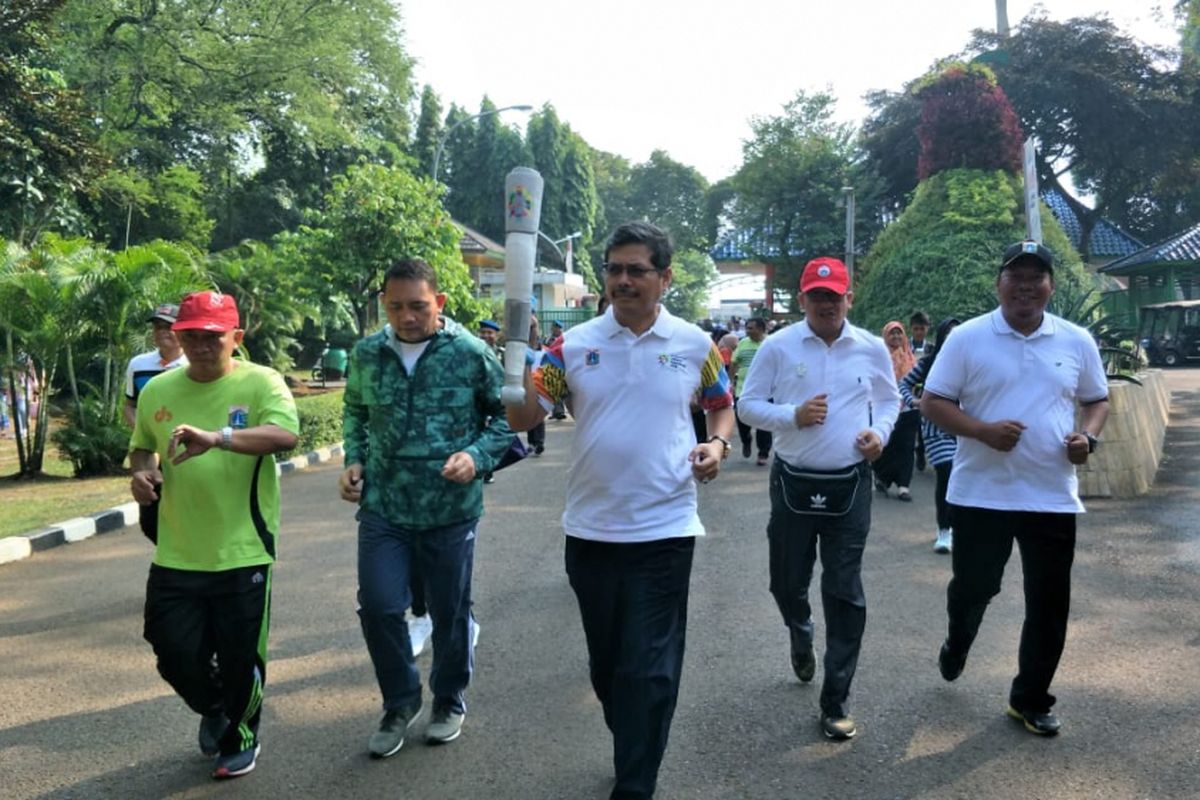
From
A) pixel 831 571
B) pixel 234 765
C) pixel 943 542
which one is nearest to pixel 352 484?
pixel 234 765

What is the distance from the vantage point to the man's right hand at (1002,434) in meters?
3.98

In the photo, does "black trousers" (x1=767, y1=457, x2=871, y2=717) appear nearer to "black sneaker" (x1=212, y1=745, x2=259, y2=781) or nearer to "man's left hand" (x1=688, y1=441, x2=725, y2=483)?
"man's left hand" (x1=688, y1=441, x2=725, y2=483)

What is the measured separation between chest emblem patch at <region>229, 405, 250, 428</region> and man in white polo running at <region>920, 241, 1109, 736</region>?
106 inches

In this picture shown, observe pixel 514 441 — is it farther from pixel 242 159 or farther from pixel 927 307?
pixel 242 159

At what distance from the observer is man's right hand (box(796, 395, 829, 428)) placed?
4.20 m

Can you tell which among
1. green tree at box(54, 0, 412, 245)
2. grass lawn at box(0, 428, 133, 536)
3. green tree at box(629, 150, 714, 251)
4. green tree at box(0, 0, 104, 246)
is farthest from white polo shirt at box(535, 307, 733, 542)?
green tree at box(629, 150, 714, 251)

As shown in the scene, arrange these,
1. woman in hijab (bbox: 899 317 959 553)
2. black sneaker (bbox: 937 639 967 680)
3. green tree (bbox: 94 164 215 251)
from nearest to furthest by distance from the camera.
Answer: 1. black sneaker (bbox: 937 639 967 680)
2. woman in hijab (bbox: 899 317 959 553)
3. green tree (bbox: 94 164 215 251)

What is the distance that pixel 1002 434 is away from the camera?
3990mm

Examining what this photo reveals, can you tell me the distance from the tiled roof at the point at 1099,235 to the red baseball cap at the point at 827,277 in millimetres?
39541

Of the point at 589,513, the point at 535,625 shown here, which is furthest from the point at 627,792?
the point at 535,625

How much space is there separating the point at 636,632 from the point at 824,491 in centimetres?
127

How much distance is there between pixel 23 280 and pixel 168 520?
8.82m

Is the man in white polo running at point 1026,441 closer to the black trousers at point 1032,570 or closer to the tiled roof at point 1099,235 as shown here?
the black trousers at point 1032,570

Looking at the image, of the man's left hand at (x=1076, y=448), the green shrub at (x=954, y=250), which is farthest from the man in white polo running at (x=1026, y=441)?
the green shrub at (x=954, y=250)
